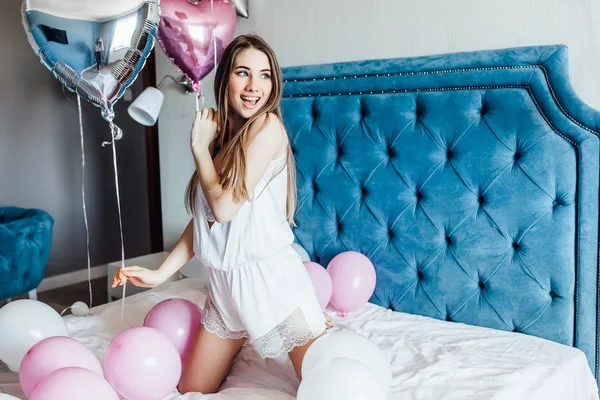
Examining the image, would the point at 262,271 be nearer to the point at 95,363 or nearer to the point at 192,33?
the point at 95,363

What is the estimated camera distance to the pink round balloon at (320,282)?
1.97 m

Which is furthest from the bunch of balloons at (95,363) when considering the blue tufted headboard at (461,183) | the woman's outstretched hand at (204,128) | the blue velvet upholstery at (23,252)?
the blue velvet upholstery at (23,252)

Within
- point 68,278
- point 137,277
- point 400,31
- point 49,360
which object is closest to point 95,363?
point 49,360

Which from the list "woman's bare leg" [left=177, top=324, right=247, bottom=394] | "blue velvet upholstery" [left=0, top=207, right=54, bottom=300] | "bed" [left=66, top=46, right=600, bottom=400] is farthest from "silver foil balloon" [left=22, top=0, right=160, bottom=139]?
"blue velvet upholstery" [left=0, top=207, right=54, bottom=300]

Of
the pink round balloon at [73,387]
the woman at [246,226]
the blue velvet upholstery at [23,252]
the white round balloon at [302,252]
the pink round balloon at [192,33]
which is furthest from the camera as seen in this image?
the blue velvet upholstery at [23,252]

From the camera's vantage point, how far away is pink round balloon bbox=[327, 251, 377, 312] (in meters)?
2.02

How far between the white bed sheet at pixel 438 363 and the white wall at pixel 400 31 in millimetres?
790

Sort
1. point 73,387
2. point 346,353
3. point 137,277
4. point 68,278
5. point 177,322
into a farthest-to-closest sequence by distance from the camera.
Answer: point 68,278 < point 177,322 < point 137,277 < point 346,353 < point 73,387

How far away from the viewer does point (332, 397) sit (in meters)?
1.19

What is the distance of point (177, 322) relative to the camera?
5.50 feet

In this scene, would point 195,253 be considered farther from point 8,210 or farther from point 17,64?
point 17,64

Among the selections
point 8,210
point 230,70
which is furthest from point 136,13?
point 8,210

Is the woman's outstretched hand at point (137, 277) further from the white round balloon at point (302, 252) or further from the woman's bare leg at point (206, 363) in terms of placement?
the white round balloon at point (302, 252)

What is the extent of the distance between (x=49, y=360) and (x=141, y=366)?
21cm
